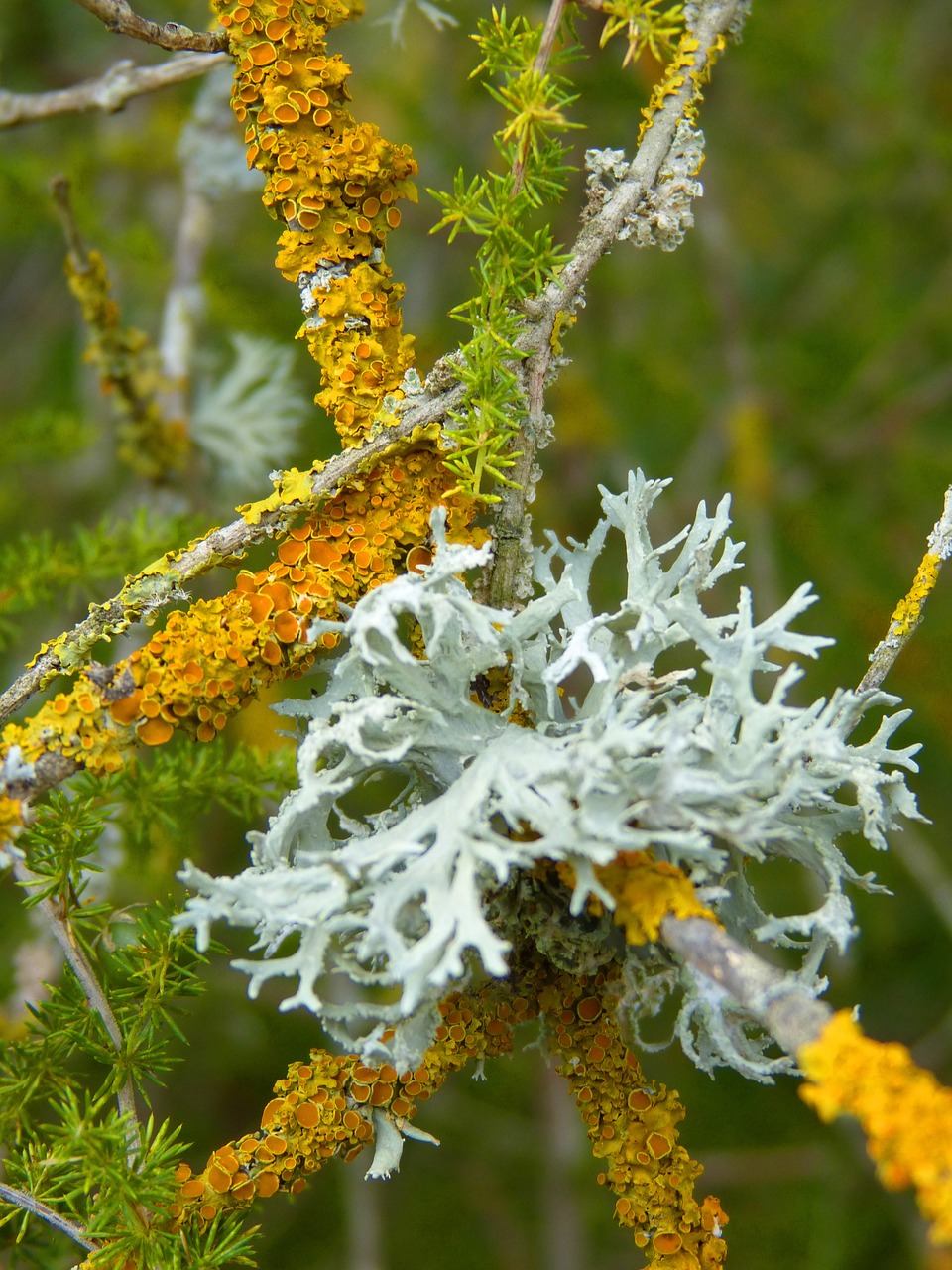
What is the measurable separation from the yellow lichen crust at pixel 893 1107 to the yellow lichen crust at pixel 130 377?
2.72 feet

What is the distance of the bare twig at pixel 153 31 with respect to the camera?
63 cm

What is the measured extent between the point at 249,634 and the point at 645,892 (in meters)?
0.24

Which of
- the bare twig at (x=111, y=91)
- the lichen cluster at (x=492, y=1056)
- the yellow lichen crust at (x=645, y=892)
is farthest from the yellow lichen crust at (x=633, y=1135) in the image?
the bare twig at (x=111, y=91)

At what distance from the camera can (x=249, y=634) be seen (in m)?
0.56

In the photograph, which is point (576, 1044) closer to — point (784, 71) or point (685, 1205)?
point (685, 1205)

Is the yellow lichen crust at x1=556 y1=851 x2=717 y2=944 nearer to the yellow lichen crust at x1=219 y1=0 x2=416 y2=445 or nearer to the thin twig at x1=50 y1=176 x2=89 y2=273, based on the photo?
the yellow lichen crust at x1=219 y1=0 x2=416 y2=445

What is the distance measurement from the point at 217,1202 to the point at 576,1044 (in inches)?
8.5

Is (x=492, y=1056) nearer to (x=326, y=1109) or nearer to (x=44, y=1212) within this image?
(x=326, y=1109)

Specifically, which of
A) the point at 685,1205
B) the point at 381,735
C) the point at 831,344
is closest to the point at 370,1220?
the point at 685,1205

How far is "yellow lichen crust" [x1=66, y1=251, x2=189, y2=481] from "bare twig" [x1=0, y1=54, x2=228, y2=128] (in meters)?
0.12

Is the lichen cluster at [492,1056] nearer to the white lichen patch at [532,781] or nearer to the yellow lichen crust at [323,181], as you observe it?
the white lichen patch at [532,781]

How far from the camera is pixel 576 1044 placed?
23.9 inches

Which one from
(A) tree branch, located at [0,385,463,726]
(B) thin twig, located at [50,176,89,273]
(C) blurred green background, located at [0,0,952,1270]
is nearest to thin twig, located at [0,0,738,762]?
(A) tree branch, located at [0,385,463,726]

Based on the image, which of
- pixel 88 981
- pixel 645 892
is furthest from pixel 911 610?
pixel 88 981
